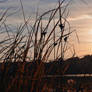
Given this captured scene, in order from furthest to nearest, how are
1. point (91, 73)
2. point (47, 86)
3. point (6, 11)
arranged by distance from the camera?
point (91, 73)
point (6, 11)
point (47, 86)

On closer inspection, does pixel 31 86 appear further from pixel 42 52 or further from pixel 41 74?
pixel 42 52

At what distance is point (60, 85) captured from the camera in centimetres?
319

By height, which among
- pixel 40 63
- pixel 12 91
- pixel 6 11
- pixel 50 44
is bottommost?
pixel 12 91

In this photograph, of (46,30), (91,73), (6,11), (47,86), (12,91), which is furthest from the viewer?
(91,73)

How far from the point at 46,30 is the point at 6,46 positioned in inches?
16.3

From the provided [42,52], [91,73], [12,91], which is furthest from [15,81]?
[91,73]

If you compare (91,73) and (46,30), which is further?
(91,73)

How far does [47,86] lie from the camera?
9.93 ft

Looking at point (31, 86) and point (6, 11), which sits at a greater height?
point (6, 11)

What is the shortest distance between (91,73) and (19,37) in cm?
147

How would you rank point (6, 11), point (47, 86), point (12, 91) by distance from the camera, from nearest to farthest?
point (12, 91), point (47, 86), point (6, 11)

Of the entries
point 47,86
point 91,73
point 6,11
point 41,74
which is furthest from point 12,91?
point 91,73

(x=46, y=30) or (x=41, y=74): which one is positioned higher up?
(x=46, y=30)

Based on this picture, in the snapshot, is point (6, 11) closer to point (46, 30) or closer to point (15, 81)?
point (46, 30)
